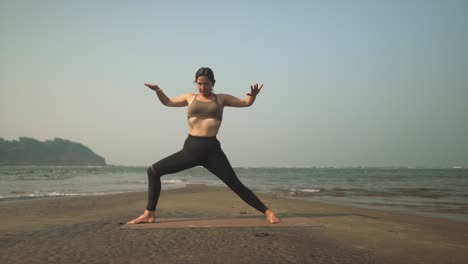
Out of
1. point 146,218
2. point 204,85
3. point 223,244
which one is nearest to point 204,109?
point 204,85

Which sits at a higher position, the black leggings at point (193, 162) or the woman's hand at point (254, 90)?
the woman's hand at point (254, 90)

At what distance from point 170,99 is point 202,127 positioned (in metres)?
0.75

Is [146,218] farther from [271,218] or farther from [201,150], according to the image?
[271,218]

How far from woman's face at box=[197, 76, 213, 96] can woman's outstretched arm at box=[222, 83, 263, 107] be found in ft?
0.94

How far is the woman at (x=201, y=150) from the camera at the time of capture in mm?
4969

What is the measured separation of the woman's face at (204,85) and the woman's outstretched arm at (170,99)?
25 cm

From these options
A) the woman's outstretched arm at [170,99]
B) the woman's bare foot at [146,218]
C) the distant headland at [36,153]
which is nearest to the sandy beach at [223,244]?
the woman's bare foot at [146,218]

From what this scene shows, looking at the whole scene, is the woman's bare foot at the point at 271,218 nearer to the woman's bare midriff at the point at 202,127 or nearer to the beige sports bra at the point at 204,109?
the woman's bare midriff at the point at 202,127

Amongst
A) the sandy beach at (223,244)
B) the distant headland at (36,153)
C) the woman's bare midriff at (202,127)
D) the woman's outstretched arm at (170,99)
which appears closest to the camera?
the sandy beach at (223,244)

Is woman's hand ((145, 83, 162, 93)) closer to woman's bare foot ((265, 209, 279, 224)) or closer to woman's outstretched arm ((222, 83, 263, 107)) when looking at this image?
woman's outstretched arm ((222, 83, 263, 107))

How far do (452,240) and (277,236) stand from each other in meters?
2.60

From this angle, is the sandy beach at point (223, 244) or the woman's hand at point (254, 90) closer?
the sandy beach at point (223, 244)

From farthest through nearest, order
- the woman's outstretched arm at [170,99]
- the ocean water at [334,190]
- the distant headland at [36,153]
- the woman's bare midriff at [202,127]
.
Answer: the distant headland at [36,153] → the ocean water at [334,190] → the woman's outstretched arm at [170,99] → the woman's bare midriff at [202,127]

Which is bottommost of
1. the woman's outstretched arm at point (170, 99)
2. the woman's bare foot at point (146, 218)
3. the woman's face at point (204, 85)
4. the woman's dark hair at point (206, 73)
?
the woman's bare foot at point (146, 218)
